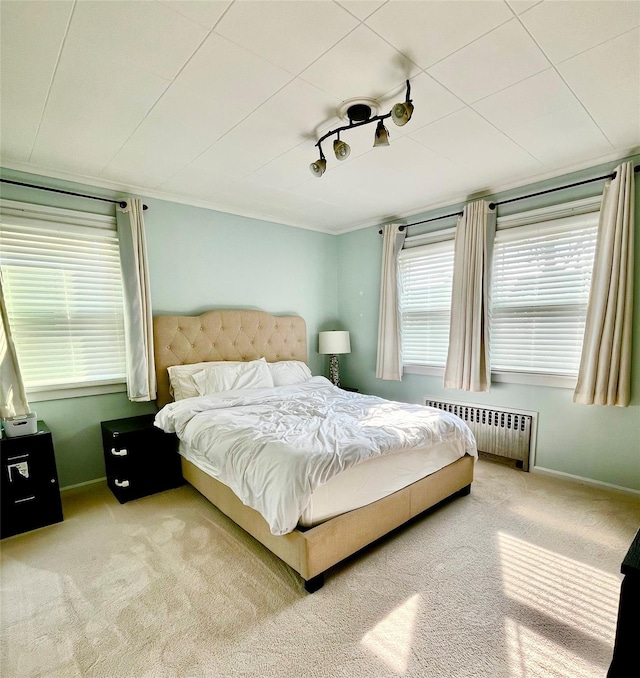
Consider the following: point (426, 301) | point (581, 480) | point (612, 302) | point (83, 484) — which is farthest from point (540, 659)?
point (83, 484)

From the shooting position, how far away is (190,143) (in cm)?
238

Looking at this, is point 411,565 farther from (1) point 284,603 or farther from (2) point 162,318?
(2) point 162,318

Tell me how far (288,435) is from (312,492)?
17.9 inches

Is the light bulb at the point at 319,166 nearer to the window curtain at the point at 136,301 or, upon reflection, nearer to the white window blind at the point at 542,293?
the window curtain at the point at 136,301

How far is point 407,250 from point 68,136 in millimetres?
3223

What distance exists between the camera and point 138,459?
277 centimetres

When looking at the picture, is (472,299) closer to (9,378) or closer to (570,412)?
(570,412)

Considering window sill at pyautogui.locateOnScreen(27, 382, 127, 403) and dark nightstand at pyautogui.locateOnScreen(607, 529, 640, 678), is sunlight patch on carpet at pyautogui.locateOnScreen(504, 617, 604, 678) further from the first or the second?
window sill at pyautogui.locateOnScreen(27, 382, 127, 403)

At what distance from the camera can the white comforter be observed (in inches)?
69.3

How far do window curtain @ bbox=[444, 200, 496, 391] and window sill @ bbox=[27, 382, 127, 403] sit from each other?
3255mm

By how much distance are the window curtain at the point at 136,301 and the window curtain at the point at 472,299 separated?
297cm

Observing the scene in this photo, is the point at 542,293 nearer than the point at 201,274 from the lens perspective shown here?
Yes

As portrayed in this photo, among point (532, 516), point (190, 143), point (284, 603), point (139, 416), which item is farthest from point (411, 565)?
point (190, 143)

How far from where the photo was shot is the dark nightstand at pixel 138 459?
2.71 metres
